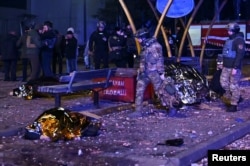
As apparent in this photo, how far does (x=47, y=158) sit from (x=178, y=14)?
A: 743 cm

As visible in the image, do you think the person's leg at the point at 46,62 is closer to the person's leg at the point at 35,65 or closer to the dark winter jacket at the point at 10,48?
the person's leg at the point at 35,65

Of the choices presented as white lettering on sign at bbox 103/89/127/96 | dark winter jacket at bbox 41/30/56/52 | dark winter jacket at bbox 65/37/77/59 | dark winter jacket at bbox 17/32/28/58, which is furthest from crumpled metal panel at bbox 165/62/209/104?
dark winter jacket at bbox 65/37/77/59

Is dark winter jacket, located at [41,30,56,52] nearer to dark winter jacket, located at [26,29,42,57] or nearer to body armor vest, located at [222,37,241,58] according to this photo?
dark winter jacket, located at [26,29,42,57]

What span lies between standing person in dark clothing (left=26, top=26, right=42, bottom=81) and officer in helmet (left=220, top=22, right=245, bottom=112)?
6.07 metres

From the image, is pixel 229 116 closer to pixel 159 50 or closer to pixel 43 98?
pixel 159 50

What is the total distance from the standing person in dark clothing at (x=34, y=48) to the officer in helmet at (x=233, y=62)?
6067 millimetres

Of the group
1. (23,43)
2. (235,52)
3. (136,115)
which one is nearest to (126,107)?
(136,115)

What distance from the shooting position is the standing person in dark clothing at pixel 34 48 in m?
15.3

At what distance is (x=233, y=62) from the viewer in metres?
10.9

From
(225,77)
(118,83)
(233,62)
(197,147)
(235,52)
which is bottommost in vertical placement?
(197,147)

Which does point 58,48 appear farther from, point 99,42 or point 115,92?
point 115,92

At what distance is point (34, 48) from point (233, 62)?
6504 millimetres

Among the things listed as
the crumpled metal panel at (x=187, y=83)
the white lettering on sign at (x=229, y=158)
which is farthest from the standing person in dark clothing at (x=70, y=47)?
the white lettering on sign at (x=229, y=158)

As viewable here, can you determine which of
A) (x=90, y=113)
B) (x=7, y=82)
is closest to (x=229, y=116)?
(x=90, y=113)
